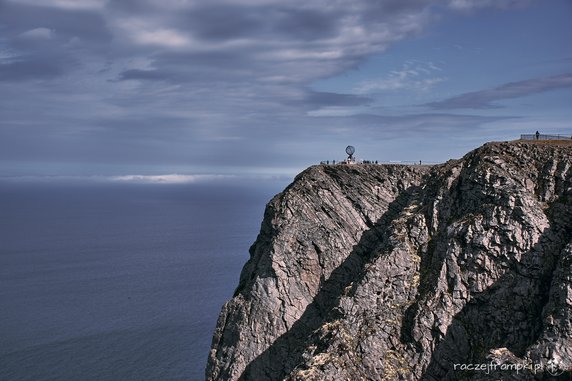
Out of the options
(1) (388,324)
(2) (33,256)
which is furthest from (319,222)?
(2) (33,256)

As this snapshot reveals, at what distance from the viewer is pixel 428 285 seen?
48562mm

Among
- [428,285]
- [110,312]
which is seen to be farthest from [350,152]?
[110,312]

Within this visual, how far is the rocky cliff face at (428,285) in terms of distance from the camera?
43875 millimetres

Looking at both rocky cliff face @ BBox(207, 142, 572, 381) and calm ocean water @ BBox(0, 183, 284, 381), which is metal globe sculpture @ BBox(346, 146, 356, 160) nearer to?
rocky cliff face @ BBox(207, 142, 572, 381)

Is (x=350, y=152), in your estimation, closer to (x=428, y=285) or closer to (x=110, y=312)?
(x=428, y=285)

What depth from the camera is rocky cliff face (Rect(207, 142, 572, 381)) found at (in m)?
43.9

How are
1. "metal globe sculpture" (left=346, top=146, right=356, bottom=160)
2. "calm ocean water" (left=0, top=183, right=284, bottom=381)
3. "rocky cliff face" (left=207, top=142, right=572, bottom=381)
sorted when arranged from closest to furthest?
"rocky cliff face" (left=207, top=142, right=572, bottom=381)
"metal globe sculpture" (left=346, top=146, right=356, bottom=160)
"calm ocean water" (left=0, top=183, right=284, bottom=381)

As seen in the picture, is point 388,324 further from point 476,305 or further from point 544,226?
Result: point 544,226

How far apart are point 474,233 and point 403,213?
30.8ft

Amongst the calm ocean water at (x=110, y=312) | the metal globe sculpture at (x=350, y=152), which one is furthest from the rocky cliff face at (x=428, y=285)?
the calm ocean water at (x=110, y=312)

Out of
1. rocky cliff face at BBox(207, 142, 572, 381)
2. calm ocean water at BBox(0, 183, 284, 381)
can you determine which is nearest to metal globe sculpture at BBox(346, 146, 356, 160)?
rocky cliff face at BBox(207, 142, 572, 381)

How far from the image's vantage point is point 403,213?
55906 millimetres

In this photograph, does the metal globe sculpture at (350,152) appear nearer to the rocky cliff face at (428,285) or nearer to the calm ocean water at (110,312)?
the rocky cliff face at (428,285)

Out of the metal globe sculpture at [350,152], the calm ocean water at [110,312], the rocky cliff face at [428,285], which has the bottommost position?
the calm ocean water at [110,312]
